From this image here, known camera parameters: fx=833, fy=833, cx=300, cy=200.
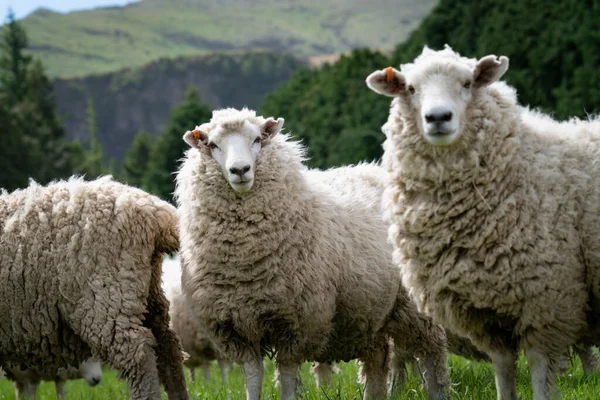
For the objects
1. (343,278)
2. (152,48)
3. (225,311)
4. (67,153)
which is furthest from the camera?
(152,48)

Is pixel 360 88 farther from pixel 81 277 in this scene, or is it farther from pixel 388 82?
pixel 388 82

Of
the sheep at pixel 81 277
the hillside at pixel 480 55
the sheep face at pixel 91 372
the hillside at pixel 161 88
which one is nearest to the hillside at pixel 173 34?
the hillside at pixel 161 88

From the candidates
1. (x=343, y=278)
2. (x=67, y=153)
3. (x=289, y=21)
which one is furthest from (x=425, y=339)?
(x=289, y=21)

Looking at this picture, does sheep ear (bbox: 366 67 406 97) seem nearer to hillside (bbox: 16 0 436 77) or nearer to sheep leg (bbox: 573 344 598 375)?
sheep leg (bbox: 573 344 598 375)

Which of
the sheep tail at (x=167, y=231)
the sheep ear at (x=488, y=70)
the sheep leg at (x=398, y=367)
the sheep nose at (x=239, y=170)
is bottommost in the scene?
the sheep leg at (x=398, y=367)

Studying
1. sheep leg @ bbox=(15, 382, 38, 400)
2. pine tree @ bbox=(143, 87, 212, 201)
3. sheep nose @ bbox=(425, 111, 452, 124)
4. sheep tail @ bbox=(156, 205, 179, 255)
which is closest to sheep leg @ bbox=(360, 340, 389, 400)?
sheep tail @ bbox=(156, 205, 179, 255)

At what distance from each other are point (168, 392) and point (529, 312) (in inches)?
124

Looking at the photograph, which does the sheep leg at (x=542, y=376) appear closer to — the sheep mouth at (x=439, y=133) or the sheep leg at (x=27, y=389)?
the sheep mouth at (x=439, y=133)

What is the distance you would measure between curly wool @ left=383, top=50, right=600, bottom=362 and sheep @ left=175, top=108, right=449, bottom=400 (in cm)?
93

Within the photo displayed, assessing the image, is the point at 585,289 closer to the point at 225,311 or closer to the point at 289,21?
the point at 225,311

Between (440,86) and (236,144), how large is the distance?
1.64 m

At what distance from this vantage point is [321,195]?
6277 millimetres

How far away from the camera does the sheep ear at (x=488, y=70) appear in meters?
4.83

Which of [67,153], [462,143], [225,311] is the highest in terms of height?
[462,143]
